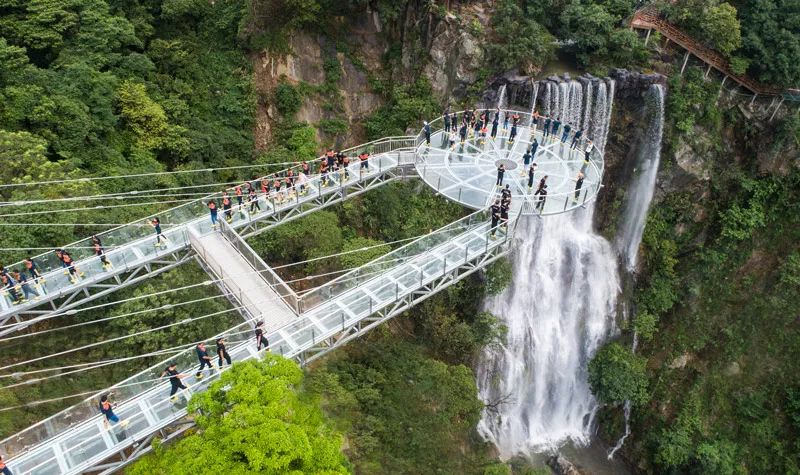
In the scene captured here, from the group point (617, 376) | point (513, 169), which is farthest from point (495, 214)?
point (617, 376)

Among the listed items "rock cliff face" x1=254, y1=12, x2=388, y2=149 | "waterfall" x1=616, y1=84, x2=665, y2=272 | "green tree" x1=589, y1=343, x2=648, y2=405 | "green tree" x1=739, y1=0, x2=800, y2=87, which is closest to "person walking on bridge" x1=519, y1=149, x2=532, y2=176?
"waterfall" x1=616, y1=84, x2=665, y2=272

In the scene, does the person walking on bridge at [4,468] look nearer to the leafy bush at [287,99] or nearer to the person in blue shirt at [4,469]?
the person in blue shirt at [4,469]

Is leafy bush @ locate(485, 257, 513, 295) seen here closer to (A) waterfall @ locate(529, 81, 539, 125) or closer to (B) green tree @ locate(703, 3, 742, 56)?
(A) waterfall @ locate(529, 81, 539, 125)

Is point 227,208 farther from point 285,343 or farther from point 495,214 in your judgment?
point 495,214

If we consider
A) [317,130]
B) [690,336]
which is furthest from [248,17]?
[690,336]

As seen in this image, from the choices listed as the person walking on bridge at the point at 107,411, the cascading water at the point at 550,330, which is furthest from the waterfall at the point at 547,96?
the person walking on bridge at the point at 107,411

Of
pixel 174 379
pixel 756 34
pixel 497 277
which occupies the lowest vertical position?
pixel 497 277
